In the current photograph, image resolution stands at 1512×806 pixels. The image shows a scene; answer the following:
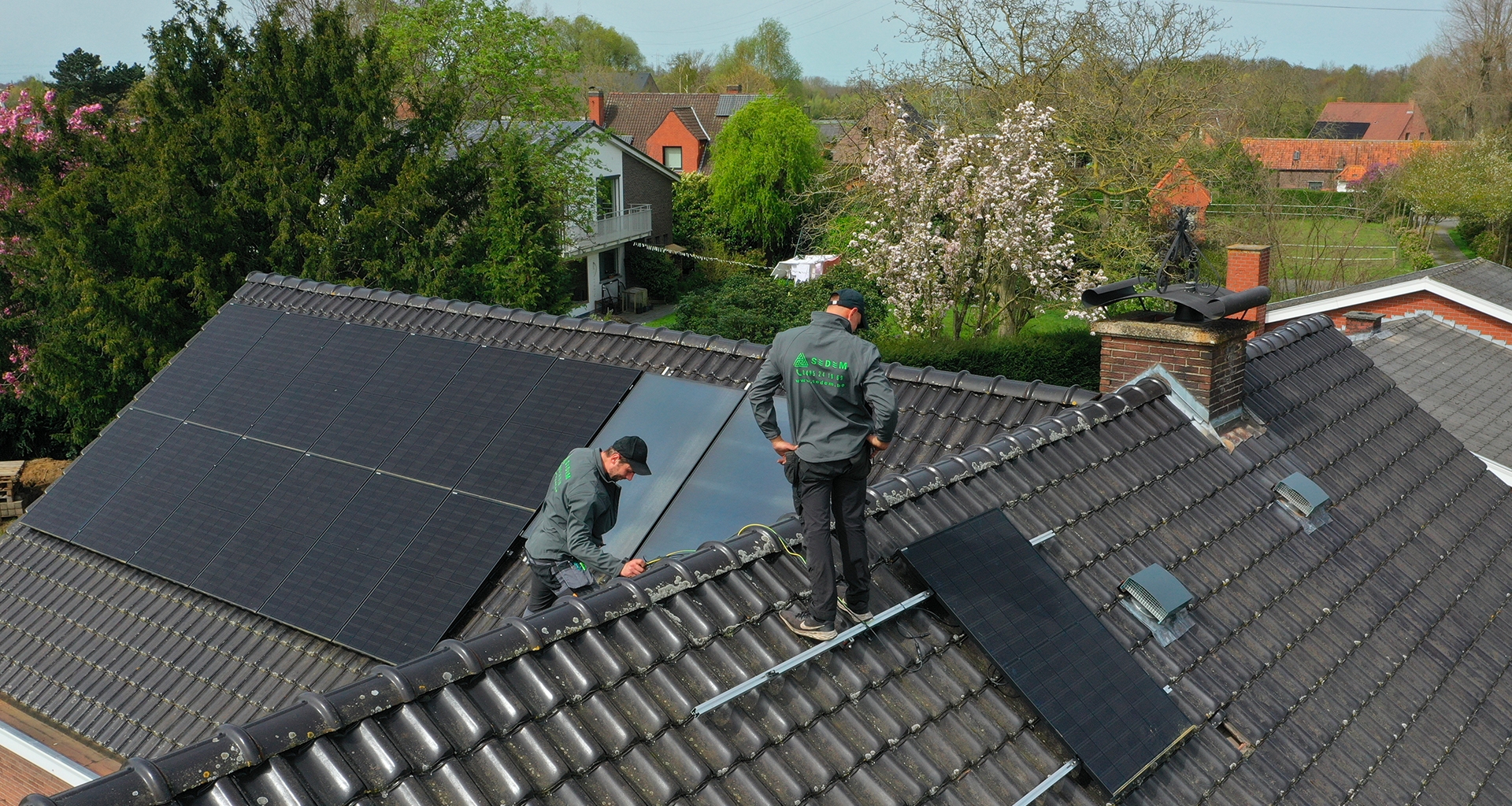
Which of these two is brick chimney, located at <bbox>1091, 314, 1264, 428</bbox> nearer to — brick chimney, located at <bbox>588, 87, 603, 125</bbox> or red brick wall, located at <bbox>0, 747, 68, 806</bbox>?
red brick wall, located at <bbox>0, 747, 68, 806</bbox>

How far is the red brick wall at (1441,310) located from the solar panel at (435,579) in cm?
1627

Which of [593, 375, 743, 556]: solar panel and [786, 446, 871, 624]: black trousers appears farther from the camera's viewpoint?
[593, 375, 743, 556]: solar panel

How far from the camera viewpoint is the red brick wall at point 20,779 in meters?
7.89

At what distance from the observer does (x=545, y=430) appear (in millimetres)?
8539

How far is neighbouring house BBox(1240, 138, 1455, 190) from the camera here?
4825 centimetres

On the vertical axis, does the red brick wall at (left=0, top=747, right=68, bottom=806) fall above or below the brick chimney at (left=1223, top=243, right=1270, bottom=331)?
below

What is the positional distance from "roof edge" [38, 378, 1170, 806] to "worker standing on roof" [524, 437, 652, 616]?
73 centimetres

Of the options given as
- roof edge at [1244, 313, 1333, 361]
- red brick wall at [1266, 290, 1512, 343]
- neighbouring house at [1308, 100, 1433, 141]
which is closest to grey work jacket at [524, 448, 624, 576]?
roof edge at [1244, 313, 1333, 361]

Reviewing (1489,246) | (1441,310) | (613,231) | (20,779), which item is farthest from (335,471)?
(1489,246)

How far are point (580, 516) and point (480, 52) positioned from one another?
25.4 metres

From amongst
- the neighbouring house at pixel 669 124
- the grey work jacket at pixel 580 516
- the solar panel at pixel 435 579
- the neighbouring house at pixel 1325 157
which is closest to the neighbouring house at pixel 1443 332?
the solar panel at pixel 435 579

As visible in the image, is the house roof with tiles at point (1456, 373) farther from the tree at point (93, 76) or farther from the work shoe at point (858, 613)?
the tree at point (93, 76)

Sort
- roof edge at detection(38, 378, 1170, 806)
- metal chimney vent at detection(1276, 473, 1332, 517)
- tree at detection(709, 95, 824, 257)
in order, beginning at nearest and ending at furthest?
1. roof edge at detection(38, 378, 1170, 806)
2. metal chimney vent at detection(1276, 473, 1332, 517)
3. tree at detection(709, 95, 824, 257)

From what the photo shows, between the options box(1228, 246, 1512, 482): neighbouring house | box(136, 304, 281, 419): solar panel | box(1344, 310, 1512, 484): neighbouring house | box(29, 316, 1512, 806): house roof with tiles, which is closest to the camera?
box(29, 316, 1512, 806): house roof with tiles
